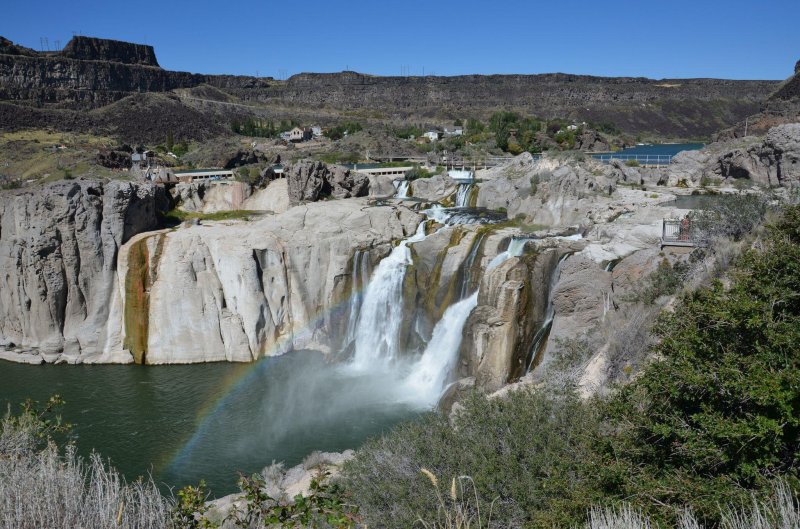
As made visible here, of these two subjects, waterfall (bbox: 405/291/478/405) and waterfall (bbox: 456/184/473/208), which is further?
waterfall (bbox: 456/184/473/208)

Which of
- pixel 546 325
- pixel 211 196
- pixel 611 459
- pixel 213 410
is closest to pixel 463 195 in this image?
pixel 211 196

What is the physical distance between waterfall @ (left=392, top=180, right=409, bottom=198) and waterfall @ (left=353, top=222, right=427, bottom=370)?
477 inches

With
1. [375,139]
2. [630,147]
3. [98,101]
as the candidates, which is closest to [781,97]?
[630,147]

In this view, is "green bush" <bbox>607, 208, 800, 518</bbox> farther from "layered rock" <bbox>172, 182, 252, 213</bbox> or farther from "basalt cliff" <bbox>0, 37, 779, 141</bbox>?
"basalt cliff" <bbox>0, 37, 779, 141</bbox>

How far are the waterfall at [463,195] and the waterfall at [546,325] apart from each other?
1320 centimetres

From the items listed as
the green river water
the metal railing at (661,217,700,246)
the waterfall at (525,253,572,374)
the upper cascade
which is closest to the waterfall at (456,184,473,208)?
the green river water

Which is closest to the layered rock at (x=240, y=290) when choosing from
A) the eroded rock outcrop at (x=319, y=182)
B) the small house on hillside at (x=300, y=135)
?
the eroded rock outcrop at (x=319, y=182)

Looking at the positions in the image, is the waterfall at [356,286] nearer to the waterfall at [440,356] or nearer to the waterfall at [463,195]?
the waterfall at [440,356]

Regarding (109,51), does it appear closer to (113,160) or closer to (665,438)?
(113,160)

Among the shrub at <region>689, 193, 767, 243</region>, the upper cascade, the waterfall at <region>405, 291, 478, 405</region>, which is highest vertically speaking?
the upper cascade

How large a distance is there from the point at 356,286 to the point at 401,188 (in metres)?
13.5

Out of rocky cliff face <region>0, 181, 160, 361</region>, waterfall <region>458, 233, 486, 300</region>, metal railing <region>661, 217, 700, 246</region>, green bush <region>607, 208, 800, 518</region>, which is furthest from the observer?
rocky cliff face <region>0, 181, 160, 361</region>

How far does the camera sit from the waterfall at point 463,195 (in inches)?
1251

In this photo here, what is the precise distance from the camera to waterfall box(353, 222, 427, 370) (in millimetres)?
23281
